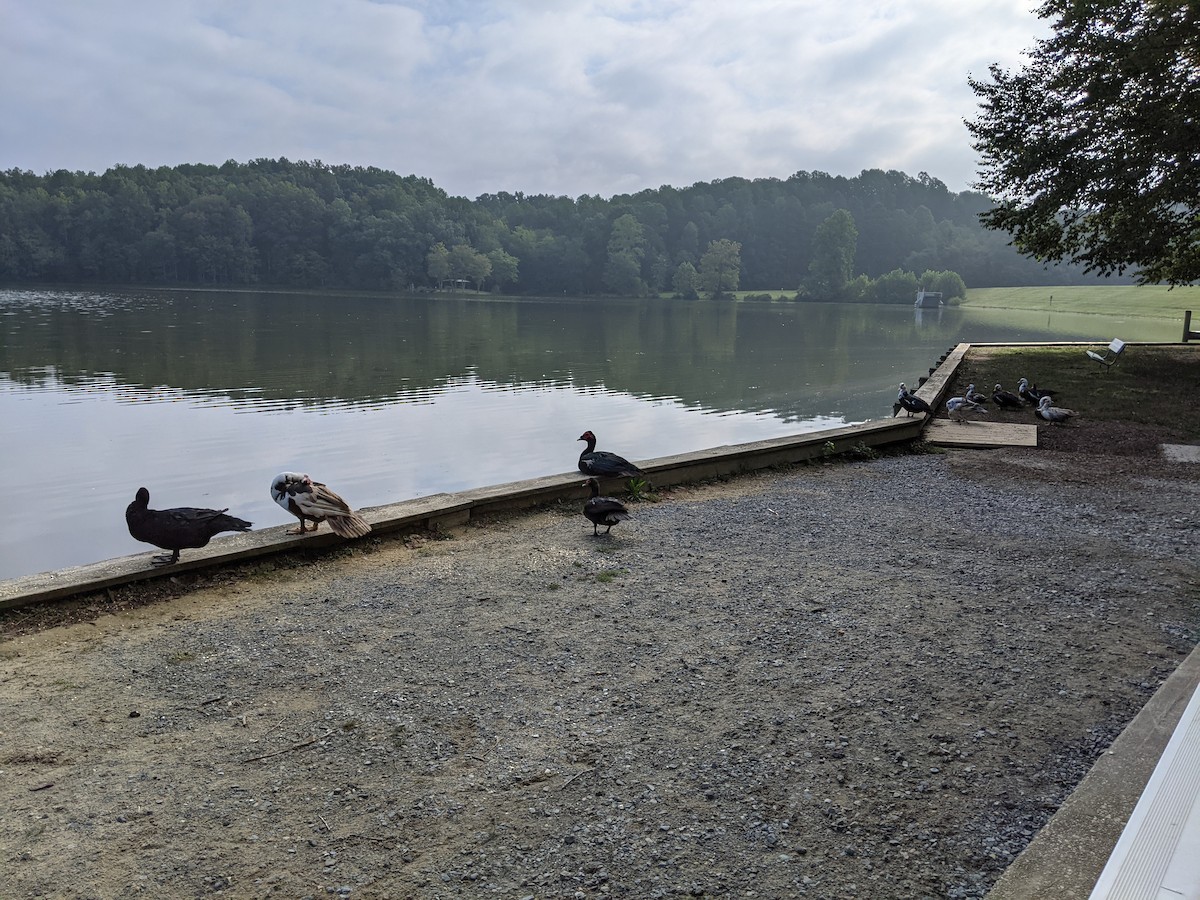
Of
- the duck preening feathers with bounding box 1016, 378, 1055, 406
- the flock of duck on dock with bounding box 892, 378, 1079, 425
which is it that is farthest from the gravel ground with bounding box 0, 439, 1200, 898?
the duck preening feathers with bounding box 1016, 378, 1055, 406

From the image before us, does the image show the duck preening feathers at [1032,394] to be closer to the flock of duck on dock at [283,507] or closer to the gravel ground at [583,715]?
the gravel ground at [583,715]

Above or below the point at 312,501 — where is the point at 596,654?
below

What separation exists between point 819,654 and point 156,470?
13.4 m

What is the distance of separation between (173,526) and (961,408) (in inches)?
482

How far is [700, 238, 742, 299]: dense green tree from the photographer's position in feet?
415

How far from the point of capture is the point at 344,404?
21734 millimetres

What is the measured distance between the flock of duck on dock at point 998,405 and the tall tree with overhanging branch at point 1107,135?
273 inches

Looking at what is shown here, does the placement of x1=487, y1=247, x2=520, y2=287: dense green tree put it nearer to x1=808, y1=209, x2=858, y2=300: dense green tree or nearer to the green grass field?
the green grass field

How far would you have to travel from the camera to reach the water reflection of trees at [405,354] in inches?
997

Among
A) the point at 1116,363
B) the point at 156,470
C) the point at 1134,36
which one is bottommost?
the point at 156,470

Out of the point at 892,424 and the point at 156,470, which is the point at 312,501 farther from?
the point at 156,470

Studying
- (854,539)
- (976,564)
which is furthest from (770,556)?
(976,564)

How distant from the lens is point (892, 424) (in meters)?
11.9

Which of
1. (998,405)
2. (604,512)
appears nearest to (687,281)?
(998,405)
